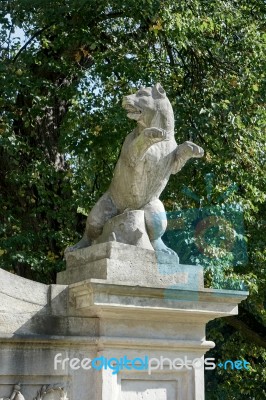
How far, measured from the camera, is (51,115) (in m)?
13.7

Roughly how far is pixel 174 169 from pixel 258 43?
609 centimetres

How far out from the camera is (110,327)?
662cm

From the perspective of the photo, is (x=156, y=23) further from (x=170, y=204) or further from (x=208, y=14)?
(x=170, y=204)

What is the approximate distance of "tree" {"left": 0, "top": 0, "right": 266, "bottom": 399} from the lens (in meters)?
12.2

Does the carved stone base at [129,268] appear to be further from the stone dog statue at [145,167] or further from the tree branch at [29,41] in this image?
the tree branch at [29,41]

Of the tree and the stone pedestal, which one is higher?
the tree

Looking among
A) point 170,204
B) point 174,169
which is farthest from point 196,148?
point 170,204

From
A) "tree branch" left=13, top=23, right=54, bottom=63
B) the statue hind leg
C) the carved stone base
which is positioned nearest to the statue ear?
the statue hind leg

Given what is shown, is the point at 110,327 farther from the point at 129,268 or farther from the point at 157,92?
the point at 157,92

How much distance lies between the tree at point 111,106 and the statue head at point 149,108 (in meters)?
4.83

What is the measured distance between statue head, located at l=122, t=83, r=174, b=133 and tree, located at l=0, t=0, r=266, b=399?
483 cm

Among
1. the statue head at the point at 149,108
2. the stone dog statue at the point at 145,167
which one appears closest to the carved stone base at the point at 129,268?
the stone dog statue at the point at 145,167

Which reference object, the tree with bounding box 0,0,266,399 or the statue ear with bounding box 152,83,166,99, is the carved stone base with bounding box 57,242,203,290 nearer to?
the statue ear with bounding box 152,83,166,99

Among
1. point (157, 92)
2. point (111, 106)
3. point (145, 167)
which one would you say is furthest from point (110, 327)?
point (111, 106)
